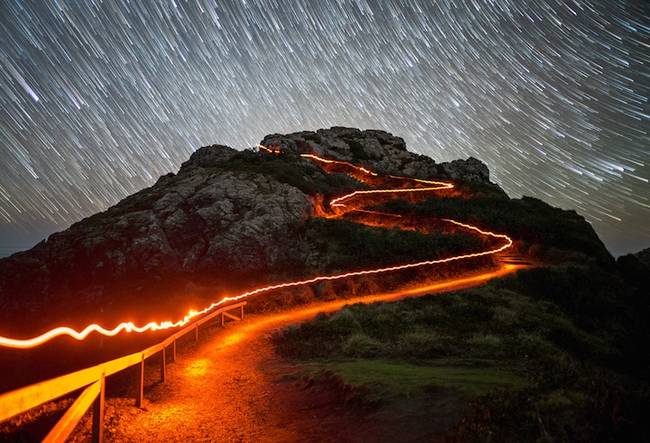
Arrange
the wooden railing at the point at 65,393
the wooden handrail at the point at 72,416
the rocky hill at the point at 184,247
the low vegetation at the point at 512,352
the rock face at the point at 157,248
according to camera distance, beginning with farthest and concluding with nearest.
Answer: the rock face at the point at 157,248 < the rocky hill at the point at 184,247 < the low vegetation at the point at 512,352 < the wooden handrail at the point at 72,416 < the wooden railing at the point at 65,393

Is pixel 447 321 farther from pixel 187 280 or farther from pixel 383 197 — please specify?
pixel 383 197

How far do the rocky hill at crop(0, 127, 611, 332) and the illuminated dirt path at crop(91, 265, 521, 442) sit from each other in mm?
13483

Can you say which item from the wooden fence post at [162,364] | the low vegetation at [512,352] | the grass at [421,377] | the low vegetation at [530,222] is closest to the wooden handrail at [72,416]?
the low vegetation at [512,352]

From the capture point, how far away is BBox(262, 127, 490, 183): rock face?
68125 millimetres

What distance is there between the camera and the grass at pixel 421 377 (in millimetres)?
7176

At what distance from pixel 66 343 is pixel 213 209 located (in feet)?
50.8

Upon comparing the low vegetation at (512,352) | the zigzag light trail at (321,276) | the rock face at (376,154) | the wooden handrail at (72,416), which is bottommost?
the low vegetation at (512,352)

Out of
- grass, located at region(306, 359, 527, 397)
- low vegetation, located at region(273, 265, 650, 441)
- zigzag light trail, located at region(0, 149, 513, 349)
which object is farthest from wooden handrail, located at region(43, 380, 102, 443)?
grass, located at region(306, 359, 527, 397)

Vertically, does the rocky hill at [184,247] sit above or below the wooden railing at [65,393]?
above

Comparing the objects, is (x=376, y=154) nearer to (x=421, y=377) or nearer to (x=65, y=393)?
(x=421, y=377)

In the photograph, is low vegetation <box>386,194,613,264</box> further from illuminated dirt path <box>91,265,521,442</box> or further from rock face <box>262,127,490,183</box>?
illuminated dirt path <box>91,265,521,442</box>

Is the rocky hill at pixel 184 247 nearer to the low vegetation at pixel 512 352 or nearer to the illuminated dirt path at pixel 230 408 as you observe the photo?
the low vegetation at pixel 512 352

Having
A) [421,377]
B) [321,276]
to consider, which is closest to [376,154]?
[321,276]

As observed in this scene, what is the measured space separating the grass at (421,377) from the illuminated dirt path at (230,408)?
0.98 metres
